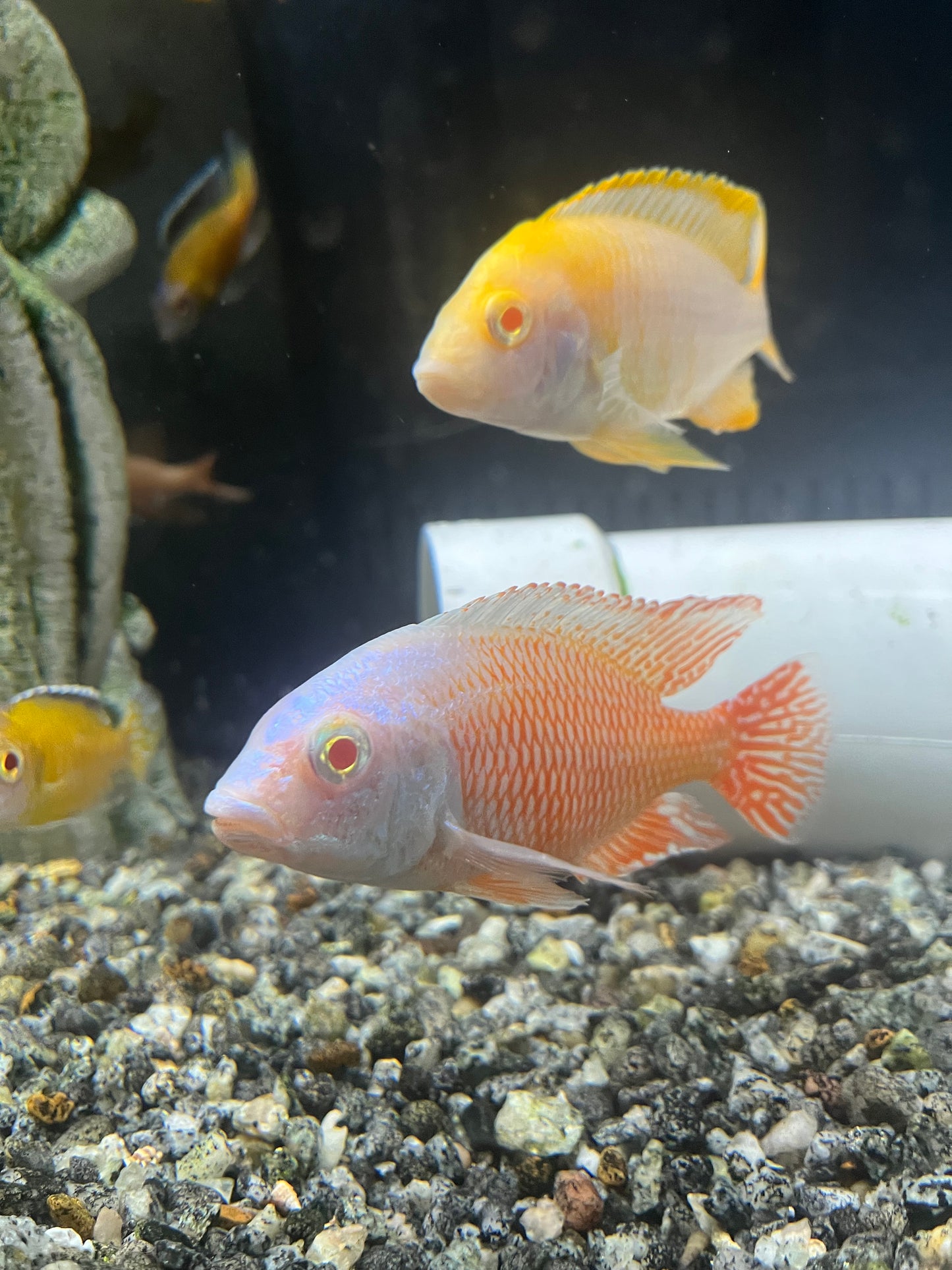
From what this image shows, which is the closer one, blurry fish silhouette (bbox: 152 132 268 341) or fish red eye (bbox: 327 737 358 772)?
fish red eye (bbox: 327 737 358 772)

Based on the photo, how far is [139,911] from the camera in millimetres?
2479

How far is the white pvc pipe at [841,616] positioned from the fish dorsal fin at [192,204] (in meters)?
1.35

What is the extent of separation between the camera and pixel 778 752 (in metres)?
1.49

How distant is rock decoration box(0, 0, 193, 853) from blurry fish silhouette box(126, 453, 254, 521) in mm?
390

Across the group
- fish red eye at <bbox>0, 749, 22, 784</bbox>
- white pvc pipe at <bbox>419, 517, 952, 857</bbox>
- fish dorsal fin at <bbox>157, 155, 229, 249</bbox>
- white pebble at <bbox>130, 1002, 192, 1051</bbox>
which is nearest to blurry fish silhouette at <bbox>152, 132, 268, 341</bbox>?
fish dorsal fin at <bbox>157, 155, 229, 249</bbox>

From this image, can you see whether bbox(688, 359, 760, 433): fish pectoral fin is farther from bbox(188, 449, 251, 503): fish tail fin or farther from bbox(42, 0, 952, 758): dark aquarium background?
bbox(188, 449, 251, 503): fish tail fin

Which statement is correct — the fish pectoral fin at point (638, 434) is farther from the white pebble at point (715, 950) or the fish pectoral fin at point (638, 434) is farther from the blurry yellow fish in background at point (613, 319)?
the white pebble at point (715, 950)

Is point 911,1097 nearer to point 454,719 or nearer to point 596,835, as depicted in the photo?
point 596,835

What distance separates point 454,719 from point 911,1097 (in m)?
1.10

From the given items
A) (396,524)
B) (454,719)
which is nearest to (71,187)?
(396,524)

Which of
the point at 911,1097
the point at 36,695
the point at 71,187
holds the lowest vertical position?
the point at 911,1097

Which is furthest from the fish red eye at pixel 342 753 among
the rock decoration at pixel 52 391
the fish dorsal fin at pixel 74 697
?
the rock decoration at pixel 52 391

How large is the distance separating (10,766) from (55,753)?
16 centimetres

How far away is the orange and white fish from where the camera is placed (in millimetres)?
1043
